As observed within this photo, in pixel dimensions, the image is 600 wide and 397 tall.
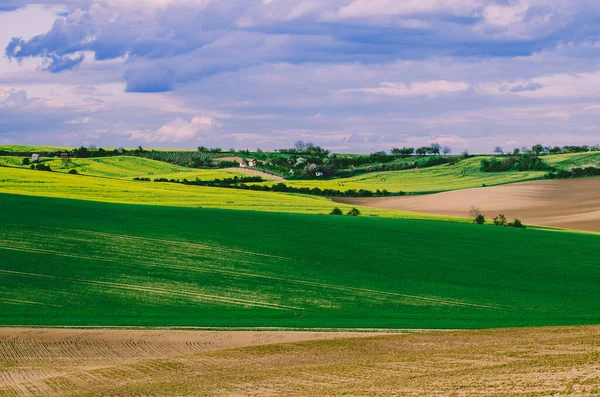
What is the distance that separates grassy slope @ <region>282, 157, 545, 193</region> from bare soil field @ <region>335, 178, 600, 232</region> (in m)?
7.89

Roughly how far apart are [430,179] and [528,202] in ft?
88.3

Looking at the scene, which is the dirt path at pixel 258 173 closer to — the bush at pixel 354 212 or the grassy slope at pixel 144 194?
the grassy slope at pixel 144 194

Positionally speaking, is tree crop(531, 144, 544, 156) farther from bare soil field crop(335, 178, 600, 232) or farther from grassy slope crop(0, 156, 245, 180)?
grassy slope crop(0, 156, 245, 180)

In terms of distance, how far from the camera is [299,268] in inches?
1159

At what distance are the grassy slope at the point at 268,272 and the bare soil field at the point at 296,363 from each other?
2.05m

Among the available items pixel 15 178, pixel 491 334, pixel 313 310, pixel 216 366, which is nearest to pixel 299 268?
pixel 313 310

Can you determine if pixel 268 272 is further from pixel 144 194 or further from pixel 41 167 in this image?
pixel 41 167

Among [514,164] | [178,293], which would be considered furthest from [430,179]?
[178,293]

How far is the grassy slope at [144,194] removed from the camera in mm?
47812

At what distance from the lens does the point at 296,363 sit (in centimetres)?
1727

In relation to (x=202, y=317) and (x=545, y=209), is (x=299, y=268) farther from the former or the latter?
(x=545, y=209)

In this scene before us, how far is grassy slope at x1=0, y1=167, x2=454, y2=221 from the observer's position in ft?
157

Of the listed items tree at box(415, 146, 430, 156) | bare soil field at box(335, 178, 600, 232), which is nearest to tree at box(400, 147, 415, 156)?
tree at box(415, 146, 430, 156)

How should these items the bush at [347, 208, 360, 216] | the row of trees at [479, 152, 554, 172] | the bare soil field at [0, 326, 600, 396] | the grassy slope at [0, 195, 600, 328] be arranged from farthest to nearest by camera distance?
1. the row of trees at [479, 152, 554, 172]
2. the bush at [347, 208, 360, 216]
3. the grassy slope at [0, 195, 600, 328]
4. the bare soil field at [0, 326, 600, 396]
